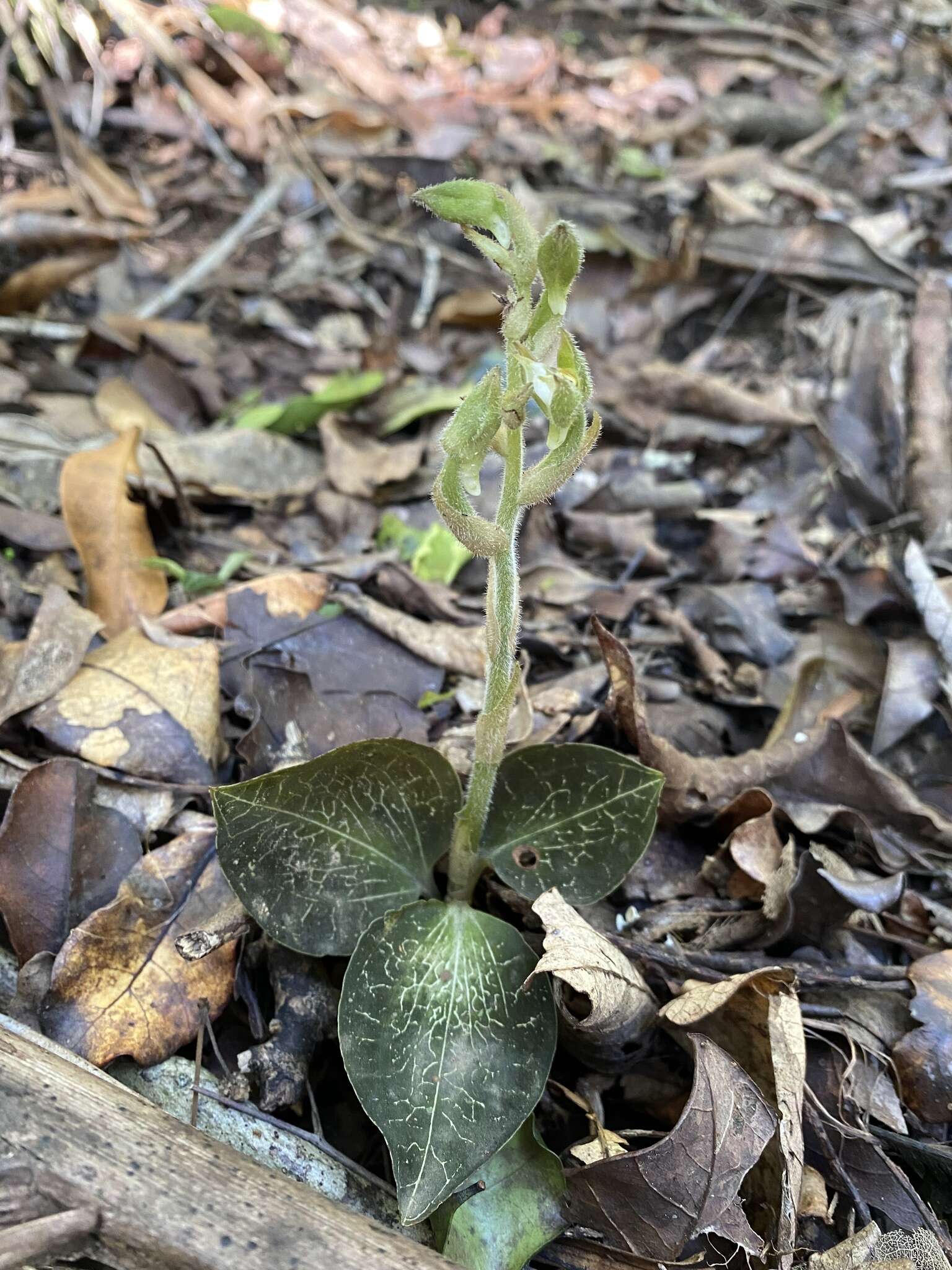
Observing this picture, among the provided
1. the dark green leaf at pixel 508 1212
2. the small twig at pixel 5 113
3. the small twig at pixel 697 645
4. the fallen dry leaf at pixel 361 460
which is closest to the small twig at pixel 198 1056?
the dark green leaf at pixel 508 1212

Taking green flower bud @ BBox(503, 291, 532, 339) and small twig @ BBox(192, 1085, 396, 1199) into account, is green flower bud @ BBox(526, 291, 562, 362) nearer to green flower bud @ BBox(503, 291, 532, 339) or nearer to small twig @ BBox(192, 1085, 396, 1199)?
green flower bud @ BBox(503, 291, 532, 339)

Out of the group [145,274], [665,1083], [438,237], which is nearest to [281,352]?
[145,274]

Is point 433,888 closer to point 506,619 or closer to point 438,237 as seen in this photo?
point 506,619

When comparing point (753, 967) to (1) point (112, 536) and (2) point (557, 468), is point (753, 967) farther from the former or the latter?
(1) point (112, 536)

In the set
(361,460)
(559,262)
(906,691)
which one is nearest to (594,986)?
(559,262)

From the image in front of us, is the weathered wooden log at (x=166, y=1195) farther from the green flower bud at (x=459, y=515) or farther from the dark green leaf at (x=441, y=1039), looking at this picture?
the green flower bud at (x=459, y=515)

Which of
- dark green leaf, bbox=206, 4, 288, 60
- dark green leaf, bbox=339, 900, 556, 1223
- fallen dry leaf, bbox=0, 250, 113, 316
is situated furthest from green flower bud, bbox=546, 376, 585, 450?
dark green leaf, bbox=206, 4, 288, 60
